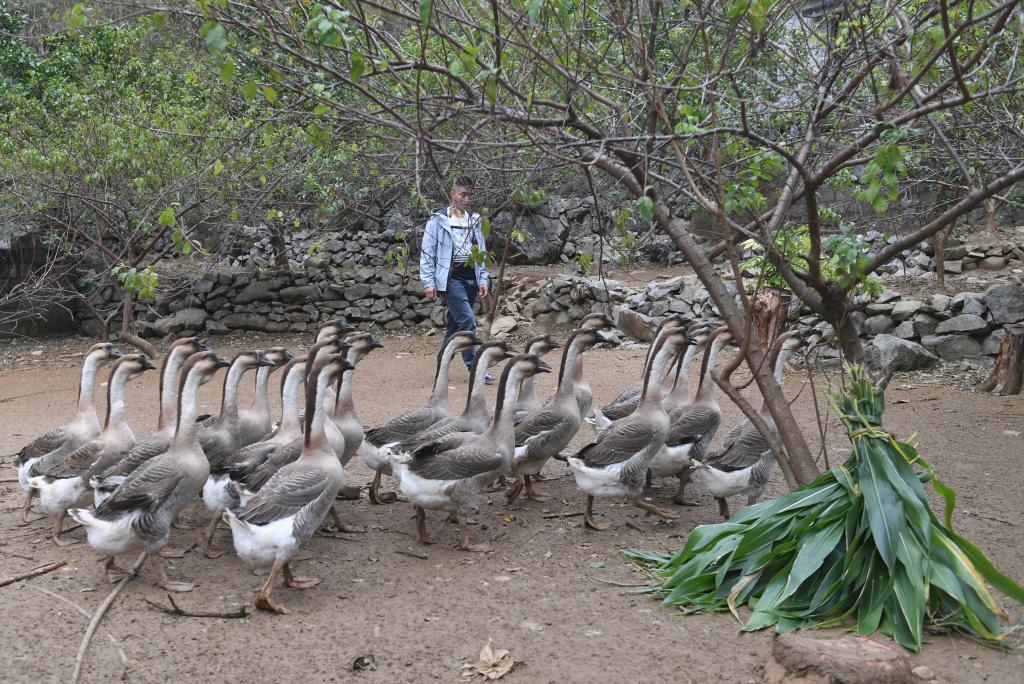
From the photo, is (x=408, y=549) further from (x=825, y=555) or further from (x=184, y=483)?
(x=825, y=555)

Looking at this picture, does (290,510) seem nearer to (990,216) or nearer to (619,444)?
(619,444)

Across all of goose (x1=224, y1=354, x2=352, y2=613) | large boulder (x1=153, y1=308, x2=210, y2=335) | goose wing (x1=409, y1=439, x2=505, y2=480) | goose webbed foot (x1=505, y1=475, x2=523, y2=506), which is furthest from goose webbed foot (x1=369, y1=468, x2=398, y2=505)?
large boulder (x1=153, y1=308, x2=210, y2=335)

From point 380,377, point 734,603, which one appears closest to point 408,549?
point 734,603

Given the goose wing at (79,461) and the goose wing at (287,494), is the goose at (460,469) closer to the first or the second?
the goose wing at (287,494)

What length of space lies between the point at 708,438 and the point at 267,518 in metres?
4.07

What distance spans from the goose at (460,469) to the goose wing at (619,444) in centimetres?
65

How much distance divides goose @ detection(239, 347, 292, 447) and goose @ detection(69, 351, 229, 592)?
5.02ft

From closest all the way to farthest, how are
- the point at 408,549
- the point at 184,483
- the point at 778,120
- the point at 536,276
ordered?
the point at 184,483 < the point at 408,549 < the point at 778,120 < the point at 536,276

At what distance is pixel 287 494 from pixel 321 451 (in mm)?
470

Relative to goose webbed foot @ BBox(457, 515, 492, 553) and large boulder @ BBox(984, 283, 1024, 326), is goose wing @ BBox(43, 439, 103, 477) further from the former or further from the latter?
large boulder @ BBox(984, 283, 1024, 326)

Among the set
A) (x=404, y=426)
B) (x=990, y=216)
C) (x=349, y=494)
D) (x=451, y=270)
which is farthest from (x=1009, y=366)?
(x=990, y=216)

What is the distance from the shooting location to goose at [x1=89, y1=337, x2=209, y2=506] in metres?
6.70

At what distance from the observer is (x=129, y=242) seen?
14102 millimetres

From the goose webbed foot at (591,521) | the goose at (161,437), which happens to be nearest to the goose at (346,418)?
the goose at (161,437)
